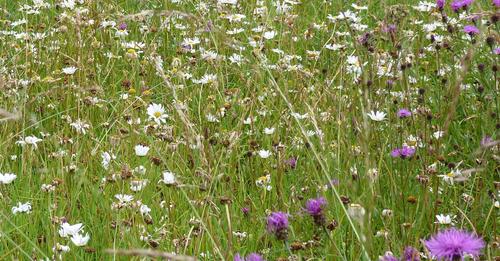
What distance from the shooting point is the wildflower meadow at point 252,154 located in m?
1.56

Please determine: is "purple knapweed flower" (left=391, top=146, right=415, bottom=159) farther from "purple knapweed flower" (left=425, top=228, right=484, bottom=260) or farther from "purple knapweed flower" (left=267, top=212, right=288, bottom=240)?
"purple knapweed flower" (left=425, top=228, right=484, bottom=260)

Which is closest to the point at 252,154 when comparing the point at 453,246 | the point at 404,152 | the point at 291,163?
the point at 291,163

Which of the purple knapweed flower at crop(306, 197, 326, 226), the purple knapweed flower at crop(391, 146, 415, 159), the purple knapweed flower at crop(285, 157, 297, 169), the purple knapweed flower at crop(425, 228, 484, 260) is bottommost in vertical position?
the purple knapweed flower at crop(285, 157, 297, 169)

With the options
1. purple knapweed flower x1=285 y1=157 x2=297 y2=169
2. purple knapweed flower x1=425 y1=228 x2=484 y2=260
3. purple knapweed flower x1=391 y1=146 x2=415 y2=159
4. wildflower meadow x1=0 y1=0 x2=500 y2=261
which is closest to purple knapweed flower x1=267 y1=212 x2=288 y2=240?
wildflower meadow x1=0 y1=0 x2=500 y2=261

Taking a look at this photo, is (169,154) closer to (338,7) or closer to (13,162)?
(13,162)

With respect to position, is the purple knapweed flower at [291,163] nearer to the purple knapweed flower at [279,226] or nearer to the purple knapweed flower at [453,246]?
the purple knapweed flower at [279,226]

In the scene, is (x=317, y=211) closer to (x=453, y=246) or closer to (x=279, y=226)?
(x=279, y=226)

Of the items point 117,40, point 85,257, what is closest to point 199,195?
point 85,257

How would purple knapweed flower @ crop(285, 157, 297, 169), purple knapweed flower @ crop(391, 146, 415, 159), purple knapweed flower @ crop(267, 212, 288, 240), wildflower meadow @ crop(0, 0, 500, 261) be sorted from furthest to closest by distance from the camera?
purple knapweed flower @ crop(285, 157, 297, 169)
purple knapweed flower @ crop(391, 146, 415, 159)
wildflower meadow @ crop(0, 0, 500, 261)
purple knapweed flower @ crop(267, 212, 288, 240)

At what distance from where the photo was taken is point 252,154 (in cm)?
231

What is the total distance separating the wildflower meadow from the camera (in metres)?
1.56

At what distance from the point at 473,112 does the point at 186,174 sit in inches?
39.8

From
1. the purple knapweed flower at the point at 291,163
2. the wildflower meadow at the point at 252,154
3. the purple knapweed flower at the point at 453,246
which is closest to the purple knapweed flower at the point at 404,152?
Result: the wildflower meadow at the point at 252,154

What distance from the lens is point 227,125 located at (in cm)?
269
